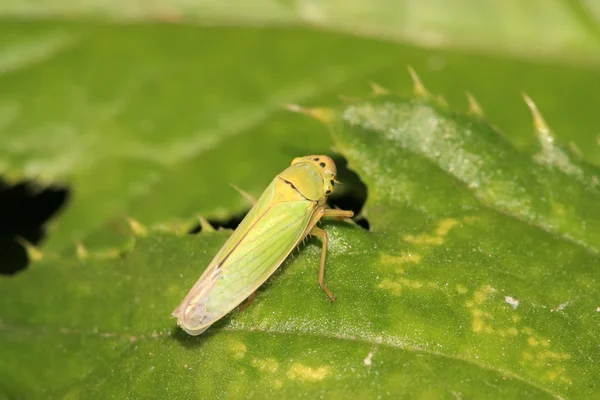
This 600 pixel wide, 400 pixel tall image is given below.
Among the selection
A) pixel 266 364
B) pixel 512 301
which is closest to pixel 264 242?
pixel 266 364

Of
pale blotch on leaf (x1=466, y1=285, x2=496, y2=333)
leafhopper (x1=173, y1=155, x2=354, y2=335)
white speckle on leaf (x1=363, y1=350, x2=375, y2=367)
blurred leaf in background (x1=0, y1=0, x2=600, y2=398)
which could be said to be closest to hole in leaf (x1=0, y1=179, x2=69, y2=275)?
blurred leaf in background (x1=0, y1=0, x2=600, y2=398)

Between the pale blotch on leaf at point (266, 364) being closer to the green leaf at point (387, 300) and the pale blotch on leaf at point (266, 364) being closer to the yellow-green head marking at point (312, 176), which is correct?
the green leaf at point (387, 300)

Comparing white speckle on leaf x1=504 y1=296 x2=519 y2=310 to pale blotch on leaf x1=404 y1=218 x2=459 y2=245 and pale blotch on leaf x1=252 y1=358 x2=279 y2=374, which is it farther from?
pale blotch on leaf x1=252 y1=358 x2=279 y2=374

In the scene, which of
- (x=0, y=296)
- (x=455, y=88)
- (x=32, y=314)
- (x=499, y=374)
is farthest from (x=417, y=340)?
(x=455, y=88)

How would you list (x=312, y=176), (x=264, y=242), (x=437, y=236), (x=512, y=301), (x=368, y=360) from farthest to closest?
(x=312, y=176), (x=264, y=242), (x=437, y=236), (x=512, y=301), (x=368, y=360)

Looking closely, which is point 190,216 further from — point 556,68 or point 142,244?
point 556,68

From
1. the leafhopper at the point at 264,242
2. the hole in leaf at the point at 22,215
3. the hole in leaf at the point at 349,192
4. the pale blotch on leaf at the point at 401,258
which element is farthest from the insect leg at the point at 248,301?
the hole in leaf at the point at 22,215

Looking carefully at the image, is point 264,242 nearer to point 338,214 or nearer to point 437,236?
point 338,214
